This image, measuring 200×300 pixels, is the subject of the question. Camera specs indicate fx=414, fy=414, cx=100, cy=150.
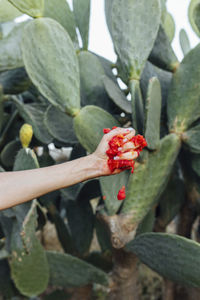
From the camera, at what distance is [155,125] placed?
1100 millimetres

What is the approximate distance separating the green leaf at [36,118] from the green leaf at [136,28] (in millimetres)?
339

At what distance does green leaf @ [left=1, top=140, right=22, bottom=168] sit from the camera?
143cm

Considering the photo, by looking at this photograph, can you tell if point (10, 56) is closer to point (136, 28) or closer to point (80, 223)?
point (136, 28)

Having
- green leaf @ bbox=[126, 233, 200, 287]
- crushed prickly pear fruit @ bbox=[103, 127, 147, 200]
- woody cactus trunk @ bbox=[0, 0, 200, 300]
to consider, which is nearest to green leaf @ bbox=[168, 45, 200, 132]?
woody cactus trunk @ bbox=[0, 0, 200, 300]

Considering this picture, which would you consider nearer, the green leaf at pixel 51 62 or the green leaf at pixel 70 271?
the green leaf at pixel 51 62

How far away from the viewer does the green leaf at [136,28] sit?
1145 mm

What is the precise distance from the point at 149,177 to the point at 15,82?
61 cm

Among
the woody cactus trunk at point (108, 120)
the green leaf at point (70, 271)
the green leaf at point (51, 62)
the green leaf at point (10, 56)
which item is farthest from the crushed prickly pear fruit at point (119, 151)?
the green leaf at point (10, 56)

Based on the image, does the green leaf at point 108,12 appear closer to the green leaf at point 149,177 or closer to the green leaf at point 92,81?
the green leaf at point 92,81

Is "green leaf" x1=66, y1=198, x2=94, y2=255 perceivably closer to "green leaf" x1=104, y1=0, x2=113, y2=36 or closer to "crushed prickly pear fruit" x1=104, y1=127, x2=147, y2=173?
"green leaf" x1=104, y1=0, x2=113, y2=36

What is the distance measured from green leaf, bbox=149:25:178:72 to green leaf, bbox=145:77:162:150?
180 millimetres

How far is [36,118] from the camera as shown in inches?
54.2

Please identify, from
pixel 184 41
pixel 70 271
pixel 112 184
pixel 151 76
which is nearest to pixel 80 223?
pixel 70 271

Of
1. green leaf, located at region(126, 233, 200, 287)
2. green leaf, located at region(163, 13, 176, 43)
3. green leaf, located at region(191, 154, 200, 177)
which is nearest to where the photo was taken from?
green leaf, located at region(126, 233, 200, 287)
